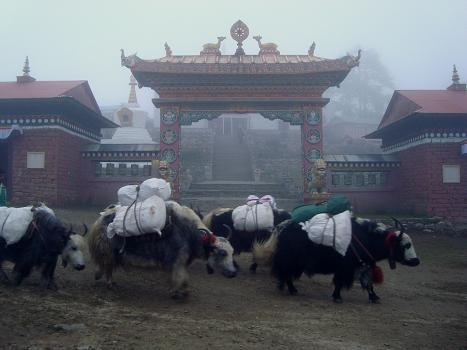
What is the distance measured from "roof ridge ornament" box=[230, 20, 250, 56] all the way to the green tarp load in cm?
997

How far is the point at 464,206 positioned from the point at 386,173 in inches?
106

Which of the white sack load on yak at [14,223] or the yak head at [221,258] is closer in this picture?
the white sack load on yak at [14,223]

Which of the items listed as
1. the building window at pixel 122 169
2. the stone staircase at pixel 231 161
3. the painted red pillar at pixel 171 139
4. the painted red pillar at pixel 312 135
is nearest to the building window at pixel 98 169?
the building window at pixel 122 169

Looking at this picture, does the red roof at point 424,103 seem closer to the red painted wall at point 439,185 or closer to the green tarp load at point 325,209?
the red painted wall at point 439,185

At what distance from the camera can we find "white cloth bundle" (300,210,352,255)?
6020 millimetres

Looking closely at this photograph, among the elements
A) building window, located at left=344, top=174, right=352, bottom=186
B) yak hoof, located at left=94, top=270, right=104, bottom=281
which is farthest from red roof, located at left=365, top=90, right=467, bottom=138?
yak hoof, located at left=94, top=270, right=104, bottom=281

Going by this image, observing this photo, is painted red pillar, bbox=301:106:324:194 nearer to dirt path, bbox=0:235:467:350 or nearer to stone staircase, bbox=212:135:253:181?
dirt path, bbox=0:235:467:350

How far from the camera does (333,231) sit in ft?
19.9

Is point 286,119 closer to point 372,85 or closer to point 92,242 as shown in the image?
A: point 92,242

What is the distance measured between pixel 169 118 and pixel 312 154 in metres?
4.91

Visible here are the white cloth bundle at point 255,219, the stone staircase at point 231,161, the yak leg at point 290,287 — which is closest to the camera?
the yak leg at point 290,287

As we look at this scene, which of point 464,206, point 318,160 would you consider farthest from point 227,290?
point 464,206

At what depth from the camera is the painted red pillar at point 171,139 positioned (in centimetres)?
1388

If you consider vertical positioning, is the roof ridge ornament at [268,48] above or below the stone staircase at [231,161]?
above
